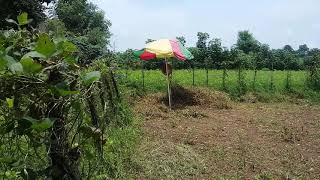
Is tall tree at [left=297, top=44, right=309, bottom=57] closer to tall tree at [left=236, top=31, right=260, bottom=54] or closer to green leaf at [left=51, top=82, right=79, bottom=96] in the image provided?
tall tree at [left=236, top=31, right=260, bottom=54]

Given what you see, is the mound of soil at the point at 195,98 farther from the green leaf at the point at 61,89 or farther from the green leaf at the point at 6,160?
the green leaf at the point at 61,89

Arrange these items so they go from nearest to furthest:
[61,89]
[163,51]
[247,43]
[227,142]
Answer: [61,89] → [227,142] → [163,51] → [247,43]

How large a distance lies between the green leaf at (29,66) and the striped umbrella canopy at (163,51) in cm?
905

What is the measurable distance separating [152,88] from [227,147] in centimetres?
560

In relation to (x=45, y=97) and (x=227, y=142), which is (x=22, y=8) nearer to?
(x=227, y=142)

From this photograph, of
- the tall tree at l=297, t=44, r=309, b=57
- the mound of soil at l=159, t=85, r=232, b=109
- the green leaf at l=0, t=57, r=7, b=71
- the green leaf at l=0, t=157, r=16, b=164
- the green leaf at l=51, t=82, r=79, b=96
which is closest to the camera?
the green leaf at l=0, t=57, r=7, b=71

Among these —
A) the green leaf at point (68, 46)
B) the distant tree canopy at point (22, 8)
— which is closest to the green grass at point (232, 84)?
the distant tree canopy at point (22, 8)

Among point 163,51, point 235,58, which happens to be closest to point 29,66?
point 163,51

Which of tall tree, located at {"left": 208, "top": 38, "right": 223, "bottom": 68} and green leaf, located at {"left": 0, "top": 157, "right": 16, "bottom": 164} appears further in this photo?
tall tree, located at {"left": 208, "top": 38, "right": 223, "bottom": 68}

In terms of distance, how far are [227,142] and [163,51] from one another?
161 inches

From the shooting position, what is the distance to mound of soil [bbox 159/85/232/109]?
34.6 feet

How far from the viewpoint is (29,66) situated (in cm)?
130

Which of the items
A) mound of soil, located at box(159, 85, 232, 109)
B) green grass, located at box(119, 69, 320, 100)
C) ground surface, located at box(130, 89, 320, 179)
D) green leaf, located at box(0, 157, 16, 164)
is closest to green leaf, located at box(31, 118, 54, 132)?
green leaf, located at box(0, 157, 16, 164)

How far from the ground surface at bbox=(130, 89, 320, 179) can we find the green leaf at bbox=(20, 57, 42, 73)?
12.1 feet
